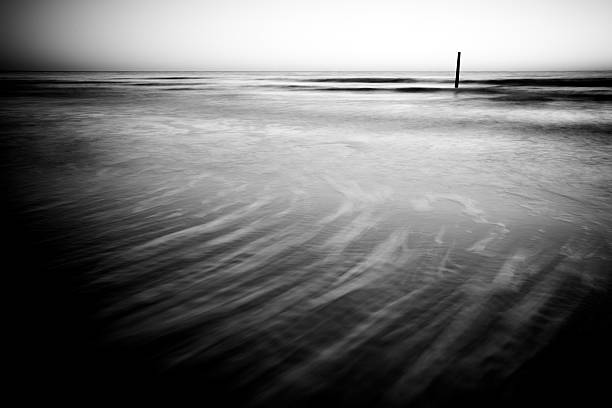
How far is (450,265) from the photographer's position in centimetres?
249

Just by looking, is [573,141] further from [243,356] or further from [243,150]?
[243,356]

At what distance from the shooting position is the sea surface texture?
1.64 metres

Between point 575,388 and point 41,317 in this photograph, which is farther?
point 41,317

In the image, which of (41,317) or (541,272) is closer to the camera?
(41,317)

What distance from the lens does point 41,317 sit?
6.31 ft

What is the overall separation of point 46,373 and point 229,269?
1.10 metres

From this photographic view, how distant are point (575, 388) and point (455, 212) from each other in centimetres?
217

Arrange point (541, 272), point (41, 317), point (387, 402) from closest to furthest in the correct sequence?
point (387, 402) → point (41, 317) → point (541, 272)

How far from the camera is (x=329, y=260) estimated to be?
2.55 metres

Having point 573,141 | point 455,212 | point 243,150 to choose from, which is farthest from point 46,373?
point 573,141

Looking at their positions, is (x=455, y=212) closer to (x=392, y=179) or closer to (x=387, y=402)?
(x=392, y=179)

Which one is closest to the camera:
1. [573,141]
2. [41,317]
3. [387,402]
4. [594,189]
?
[387,402]

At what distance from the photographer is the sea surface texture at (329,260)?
1.64 meters

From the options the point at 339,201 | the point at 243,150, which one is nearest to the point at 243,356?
the point at 339,201
